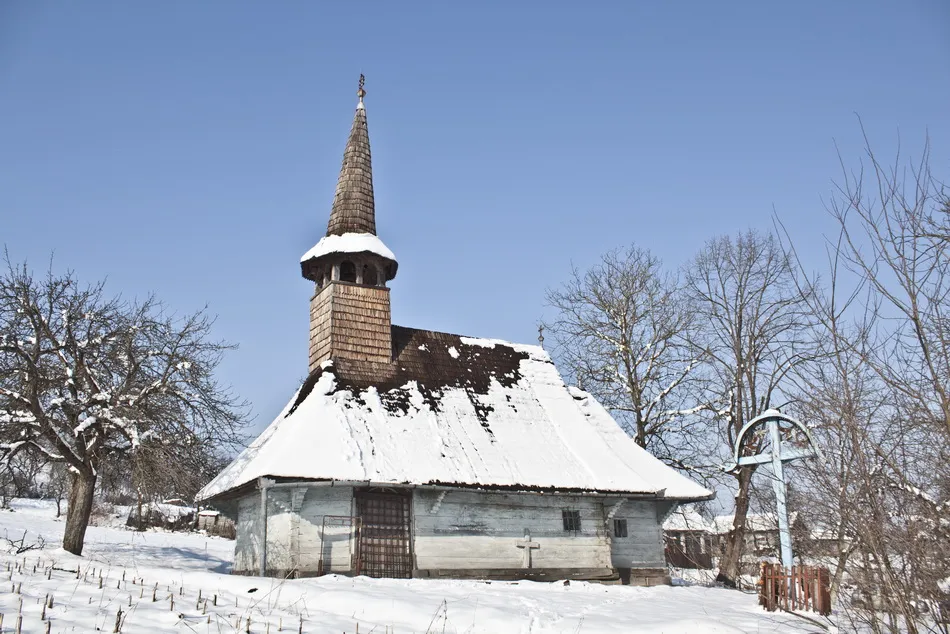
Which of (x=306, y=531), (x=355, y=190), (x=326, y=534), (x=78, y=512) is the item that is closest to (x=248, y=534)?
(x=306, y=531)

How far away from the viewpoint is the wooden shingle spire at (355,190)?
24.0m

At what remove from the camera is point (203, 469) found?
19.9 m

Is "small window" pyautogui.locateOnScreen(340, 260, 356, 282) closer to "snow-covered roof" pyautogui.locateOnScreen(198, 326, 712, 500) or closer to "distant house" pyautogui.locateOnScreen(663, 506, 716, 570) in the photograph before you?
"snow-covered roof" pyautogui.locateOnScreen(198, 326, 712, 500)

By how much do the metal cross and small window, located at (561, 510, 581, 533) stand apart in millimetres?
1056

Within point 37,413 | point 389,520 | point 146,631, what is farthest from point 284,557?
point 146,631

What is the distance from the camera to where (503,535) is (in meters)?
18.7

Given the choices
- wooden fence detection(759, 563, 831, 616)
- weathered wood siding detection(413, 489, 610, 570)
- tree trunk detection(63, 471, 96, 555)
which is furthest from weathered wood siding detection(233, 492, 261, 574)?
wooden fence detection(759, 563, 831, 616)

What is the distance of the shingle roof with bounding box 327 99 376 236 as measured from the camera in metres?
24.0

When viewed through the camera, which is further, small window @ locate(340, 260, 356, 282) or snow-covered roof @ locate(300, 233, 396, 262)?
small window @ locate(340, 260, 356, 282)

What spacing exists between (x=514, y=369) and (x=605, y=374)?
5311 mm

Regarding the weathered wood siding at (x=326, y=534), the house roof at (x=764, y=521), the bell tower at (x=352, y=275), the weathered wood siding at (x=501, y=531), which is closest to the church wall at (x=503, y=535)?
the weathered wood siding at (x=501, y=531)

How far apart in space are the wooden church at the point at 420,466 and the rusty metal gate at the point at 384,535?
1.1 inches

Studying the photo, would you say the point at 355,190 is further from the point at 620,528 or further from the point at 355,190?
the point at 620,528

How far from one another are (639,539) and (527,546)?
12.5ft
